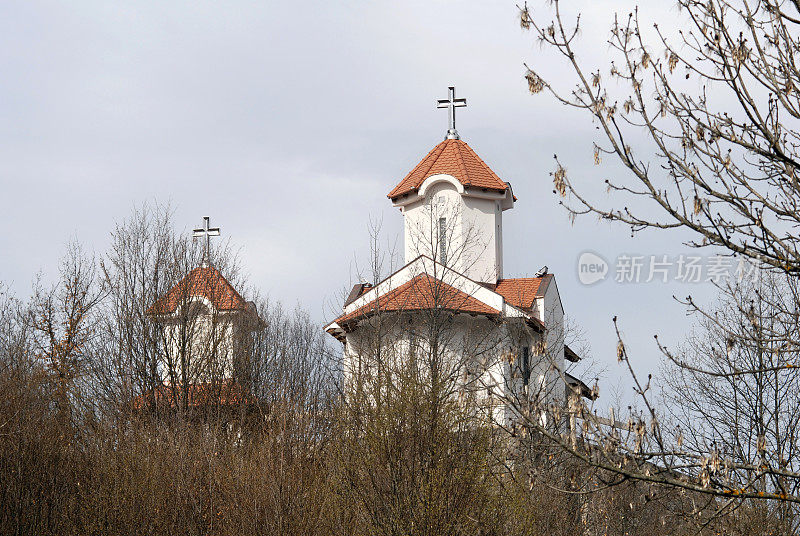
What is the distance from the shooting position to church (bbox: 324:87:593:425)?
97.3 ft

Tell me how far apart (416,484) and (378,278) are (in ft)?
53.7

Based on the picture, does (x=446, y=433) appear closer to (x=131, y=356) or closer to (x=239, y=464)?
(x=239, y=464)

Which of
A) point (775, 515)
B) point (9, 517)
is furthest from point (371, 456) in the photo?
point (9, 517)

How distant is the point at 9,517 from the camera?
69.9 ft

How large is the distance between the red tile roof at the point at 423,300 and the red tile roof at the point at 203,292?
3915 mm

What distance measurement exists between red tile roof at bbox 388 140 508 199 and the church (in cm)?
5

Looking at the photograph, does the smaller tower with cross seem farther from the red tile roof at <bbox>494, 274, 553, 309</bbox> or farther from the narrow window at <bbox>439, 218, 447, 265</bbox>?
the red tile roof at <bbox>494, 274, 553, 309</bbox>

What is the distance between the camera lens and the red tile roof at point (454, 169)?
34.5 meters

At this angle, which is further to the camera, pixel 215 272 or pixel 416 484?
pixel 215 272

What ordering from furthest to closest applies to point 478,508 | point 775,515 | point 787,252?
point 775,515, point 478,508, point 787,252

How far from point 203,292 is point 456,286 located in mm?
8331

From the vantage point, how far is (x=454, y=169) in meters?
35.1

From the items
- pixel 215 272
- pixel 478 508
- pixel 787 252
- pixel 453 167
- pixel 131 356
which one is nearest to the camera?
pixel 787 252

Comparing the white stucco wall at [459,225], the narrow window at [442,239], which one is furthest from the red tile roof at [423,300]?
the white stucco wall at [459,225]
